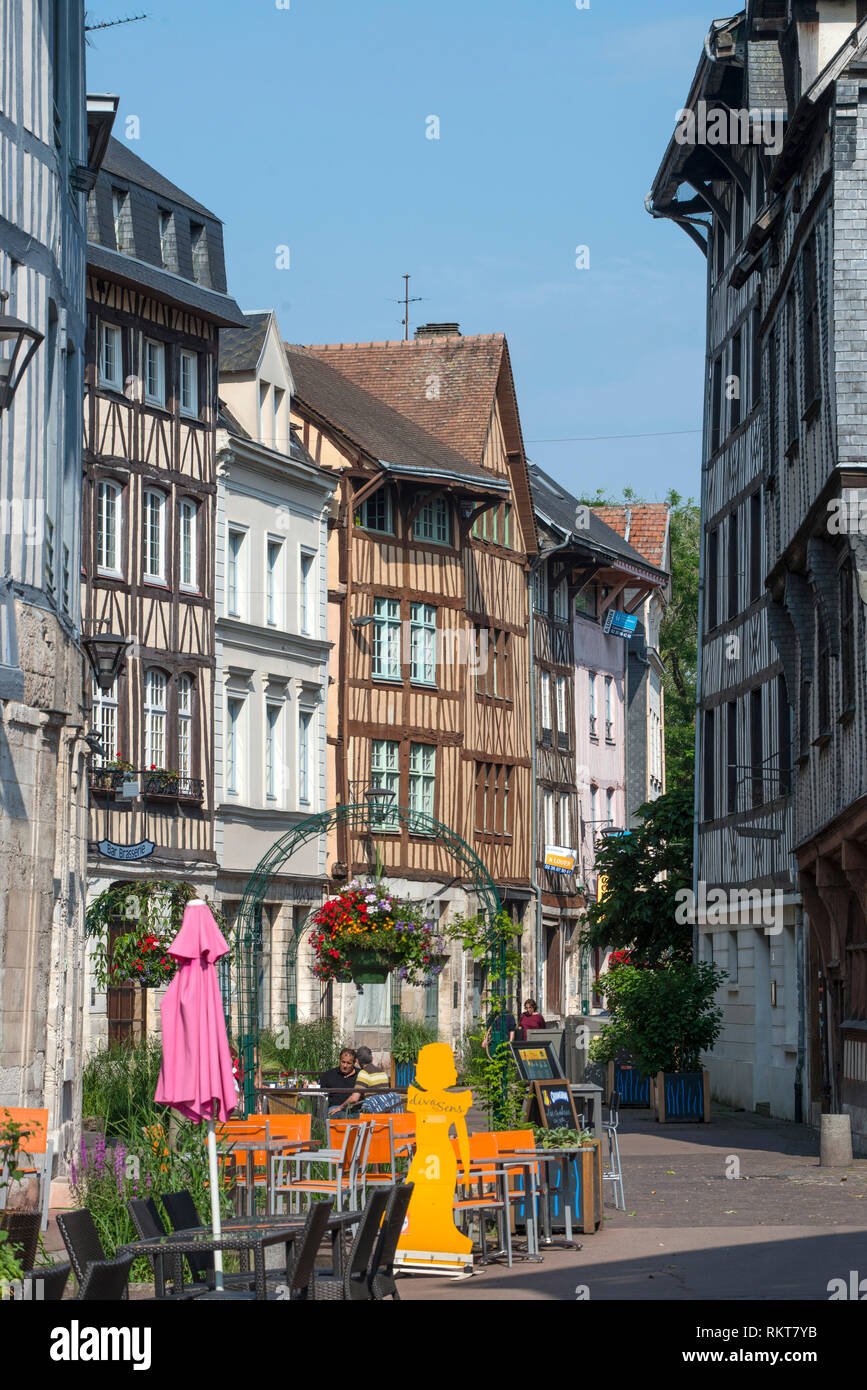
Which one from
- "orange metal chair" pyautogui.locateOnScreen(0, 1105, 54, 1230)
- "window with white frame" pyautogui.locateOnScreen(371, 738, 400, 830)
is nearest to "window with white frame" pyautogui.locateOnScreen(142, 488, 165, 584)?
"window with white frame" pyautogui.locateOnScreen(371, 738, 400, 830)

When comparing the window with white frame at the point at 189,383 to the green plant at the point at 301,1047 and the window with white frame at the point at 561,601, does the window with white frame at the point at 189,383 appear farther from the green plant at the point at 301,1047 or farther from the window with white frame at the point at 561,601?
the window with white frame at the point at 561,601

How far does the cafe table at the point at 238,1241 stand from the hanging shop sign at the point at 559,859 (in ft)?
118

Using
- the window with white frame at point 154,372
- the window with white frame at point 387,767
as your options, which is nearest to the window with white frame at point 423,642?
the window with white frame at point 387,767

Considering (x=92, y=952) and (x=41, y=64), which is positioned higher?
(x=41, y=64)

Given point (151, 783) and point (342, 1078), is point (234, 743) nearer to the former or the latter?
point (151, 783)

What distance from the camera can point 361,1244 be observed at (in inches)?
385

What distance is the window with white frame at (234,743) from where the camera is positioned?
35.4 metres

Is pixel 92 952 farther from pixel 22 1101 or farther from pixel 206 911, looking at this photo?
pixel 206 911

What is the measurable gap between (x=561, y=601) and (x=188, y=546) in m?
Answer: 17.0

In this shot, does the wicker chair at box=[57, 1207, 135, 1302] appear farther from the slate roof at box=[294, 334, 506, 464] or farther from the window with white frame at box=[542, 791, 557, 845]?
the window with white frame at box=[542, 791, 557, 845]

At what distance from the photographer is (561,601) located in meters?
49.7

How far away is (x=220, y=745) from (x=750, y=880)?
10.3m

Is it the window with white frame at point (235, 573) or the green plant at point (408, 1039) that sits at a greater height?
the window with white frame at point (235, 573)
